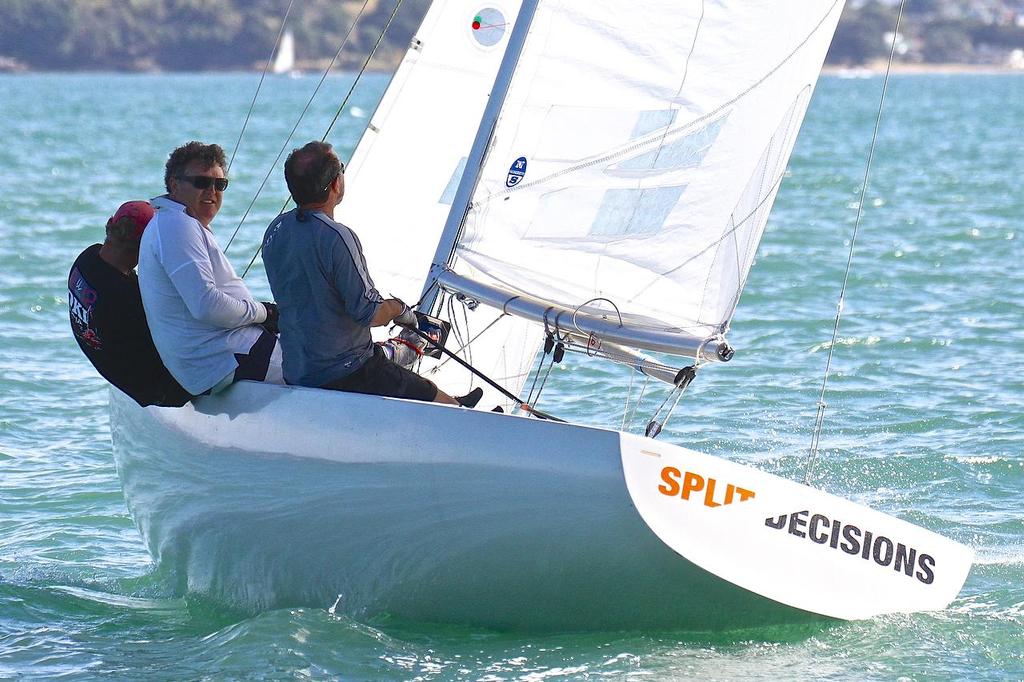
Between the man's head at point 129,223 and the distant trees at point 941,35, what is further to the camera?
the distant trees at point 941,35

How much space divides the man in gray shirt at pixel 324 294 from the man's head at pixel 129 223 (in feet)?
1.42

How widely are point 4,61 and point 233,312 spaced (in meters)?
79.2

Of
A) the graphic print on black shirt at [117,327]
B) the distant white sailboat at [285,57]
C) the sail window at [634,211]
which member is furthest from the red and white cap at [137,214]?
the distant white sailboat at [285,57]

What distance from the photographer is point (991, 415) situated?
24.0 feet

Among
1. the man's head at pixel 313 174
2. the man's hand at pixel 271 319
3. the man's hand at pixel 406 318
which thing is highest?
the man's head at pixel 313 174

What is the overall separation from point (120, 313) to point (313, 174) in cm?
77

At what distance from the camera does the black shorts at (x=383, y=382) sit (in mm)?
4387

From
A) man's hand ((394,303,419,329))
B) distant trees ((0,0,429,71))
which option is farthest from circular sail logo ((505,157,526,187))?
distant trees ((0,0,429,71))

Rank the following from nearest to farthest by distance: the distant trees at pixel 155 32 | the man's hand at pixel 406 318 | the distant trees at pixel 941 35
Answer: the man's hand at pixel 406 318 → the distant trees at pixel 155 32 → the distant trees at pixel 941 35

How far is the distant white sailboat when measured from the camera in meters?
79.3

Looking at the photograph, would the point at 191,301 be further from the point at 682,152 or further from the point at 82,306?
the point at 682,152

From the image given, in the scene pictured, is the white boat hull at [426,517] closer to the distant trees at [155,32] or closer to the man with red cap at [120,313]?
the man with red cap at [120,313]

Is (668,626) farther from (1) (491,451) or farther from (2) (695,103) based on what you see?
(2) (695,103)

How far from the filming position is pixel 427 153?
19.3ft
